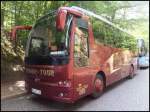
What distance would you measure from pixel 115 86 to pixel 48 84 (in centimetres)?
445

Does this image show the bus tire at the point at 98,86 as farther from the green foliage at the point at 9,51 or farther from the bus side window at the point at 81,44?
the green foliage at the point at 9,51

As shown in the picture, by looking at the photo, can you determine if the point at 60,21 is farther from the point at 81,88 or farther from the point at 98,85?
the point at 98,85

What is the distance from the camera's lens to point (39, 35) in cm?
693

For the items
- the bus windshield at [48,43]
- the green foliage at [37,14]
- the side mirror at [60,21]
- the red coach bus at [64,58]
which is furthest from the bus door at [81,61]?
the green foliage at [37,14]

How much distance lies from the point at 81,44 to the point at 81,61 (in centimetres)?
47

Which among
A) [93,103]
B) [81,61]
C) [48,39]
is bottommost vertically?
[93,103]

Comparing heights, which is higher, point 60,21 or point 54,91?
point 60,21

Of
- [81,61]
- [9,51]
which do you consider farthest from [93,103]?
[9,51]

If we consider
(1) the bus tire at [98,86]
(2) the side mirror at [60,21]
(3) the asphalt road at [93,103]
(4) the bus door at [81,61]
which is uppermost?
(2) the side mirror at [60,21]

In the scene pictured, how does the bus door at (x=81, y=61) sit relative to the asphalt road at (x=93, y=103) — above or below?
above

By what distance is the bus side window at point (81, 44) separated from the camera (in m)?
6.48

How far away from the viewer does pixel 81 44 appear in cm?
674

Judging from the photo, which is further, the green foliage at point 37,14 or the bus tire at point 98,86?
the green foliage at point 37,14

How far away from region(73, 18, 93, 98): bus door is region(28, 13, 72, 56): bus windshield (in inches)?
15.2
